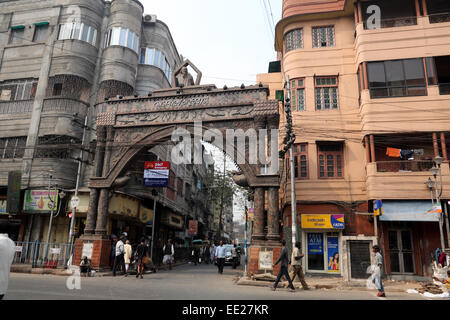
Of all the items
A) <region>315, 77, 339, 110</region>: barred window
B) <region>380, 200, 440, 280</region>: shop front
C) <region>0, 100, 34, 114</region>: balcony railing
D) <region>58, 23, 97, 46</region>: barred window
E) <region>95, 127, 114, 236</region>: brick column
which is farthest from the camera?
<region>58, 23, 97, 46</region>: barred window

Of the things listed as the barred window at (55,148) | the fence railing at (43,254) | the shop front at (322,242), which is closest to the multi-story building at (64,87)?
the barred window at (55,148)

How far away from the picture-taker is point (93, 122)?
22234 millimetres

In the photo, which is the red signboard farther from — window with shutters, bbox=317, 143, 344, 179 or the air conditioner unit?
the air conditioner unit

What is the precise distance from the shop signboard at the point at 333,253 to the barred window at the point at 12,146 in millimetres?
21297

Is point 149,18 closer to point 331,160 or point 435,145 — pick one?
point 331,160

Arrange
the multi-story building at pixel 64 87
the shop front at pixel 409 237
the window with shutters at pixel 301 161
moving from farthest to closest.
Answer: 1. the multi-story building at pixel 64 87
2. the window with shutters at pixel 301 161
3. the shop front at pixel 409 237

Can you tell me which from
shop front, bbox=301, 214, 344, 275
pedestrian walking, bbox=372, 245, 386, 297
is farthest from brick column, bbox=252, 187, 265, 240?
pedestrian walking, bbox=372, 245, 386, 297

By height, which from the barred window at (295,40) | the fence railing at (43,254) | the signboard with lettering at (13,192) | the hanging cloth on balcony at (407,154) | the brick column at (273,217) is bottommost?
the fence railing at (43,254)

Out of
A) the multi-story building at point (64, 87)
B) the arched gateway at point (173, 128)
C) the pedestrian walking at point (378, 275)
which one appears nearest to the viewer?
the pedestrian walking at point (378, 275)

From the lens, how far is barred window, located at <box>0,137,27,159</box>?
22203 mm

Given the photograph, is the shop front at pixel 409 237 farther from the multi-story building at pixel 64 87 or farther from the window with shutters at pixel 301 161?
the multi-story building at pixel 64 87

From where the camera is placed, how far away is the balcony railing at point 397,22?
18.2 m

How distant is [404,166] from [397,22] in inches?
337

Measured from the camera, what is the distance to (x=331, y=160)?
18266 mm
